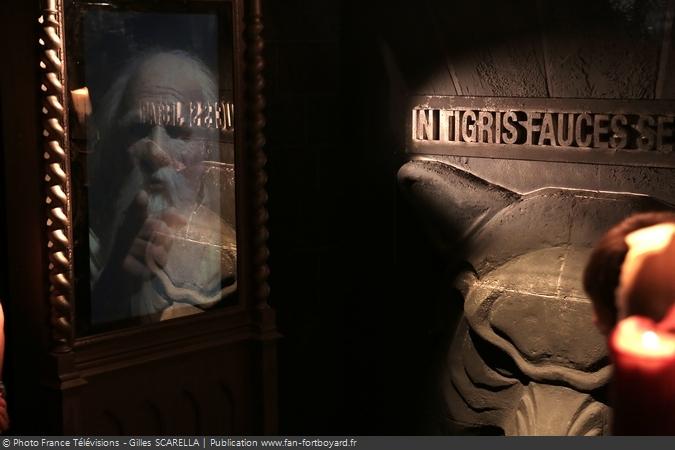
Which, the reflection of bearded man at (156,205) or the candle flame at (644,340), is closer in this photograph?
the candle flame at (644,340)

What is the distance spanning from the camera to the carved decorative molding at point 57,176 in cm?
292

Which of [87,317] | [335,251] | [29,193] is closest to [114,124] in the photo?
[29,193]

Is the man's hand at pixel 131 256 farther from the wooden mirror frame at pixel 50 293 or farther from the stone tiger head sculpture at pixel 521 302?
the stone tiger head sculpture at pixel 521 302

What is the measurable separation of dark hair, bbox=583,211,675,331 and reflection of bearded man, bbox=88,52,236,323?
5.55ft

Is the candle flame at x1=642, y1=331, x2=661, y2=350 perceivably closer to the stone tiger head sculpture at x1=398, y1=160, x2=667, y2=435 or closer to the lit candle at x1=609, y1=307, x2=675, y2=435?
the lit candle at x1=609, y1=307, x2=675, y2=435

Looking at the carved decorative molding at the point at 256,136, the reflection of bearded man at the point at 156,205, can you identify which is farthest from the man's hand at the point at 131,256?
the carved decorative molding at the point at 256,136

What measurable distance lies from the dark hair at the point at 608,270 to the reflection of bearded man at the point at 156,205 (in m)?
1.69

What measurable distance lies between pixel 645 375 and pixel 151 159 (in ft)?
6.37

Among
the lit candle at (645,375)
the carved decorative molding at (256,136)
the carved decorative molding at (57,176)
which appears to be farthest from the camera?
the carved decorative molding at (256,136)

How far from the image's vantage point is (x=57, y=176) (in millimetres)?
2961

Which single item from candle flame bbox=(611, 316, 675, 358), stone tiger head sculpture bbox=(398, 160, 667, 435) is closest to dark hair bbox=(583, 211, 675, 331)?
candle flame bbox=(611, 316, 675, 358)

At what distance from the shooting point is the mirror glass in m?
3.07

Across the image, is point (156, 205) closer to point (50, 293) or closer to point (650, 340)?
point (50, 293)

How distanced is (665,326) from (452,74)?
2012mm
